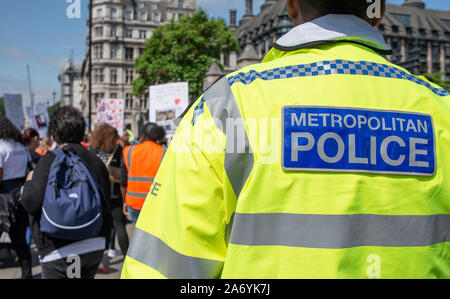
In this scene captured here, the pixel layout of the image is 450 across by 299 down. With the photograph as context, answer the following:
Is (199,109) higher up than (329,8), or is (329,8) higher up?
(329,8)

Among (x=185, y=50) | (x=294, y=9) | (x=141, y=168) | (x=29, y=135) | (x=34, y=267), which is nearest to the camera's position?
(x=294, y=9)

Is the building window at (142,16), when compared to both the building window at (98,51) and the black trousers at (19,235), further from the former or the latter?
the black trousers at (19,235)

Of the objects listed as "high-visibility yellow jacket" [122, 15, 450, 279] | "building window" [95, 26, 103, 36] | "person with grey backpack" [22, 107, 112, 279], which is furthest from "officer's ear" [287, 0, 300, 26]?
"building window" [95, 26, 103, 36]

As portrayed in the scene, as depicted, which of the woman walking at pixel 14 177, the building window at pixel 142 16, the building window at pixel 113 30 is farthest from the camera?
the building window at pixel 142 16

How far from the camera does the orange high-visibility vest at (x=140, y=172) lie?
589cm

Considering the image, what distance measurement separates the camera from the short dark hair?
58.5 inches

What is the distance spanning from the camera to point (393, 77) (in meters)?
1.44

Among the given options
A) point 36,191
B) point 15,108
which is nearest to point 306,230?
→ point 36,191

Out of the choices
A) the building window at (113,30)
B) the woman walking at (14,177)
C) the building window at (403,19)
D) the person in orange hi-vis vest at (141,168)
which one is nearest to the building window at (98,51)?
the building window at (113,30)

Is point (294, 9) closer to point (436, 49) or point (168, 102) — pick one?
point (168, 102)

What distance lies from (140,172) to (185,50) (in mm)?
31949

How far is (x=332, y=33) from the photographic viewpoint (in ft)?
4.75

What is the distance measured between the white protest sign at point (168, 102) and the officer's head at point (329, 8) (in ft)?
27.7

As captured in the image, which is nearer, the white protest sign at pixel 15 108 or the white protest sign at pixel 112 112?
the white protest sign at pixel 15 108
